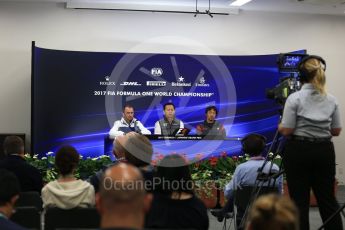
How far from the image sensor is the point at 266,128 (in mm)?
9539

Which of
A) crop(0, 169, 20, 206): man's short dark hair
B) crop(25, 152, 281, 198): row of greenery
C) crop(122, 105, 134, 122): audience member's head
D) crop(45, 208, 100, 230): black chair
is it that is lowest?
crop(25, 152, 281, 198): row of greenery

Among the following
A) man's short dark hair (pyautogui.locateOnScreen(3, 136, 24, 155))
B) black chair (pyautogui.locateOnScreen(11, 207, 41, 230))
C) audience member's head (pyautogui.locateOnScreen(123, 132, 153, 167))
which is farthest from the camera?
man's short dark hair (pyautogui.locateOnScreen(3, 136, 24, 155))

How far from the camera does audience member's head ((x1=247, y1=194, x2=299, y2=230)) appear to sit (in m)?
1.54

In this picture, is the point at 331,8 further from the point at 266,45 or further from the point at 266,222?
the point at 266,222

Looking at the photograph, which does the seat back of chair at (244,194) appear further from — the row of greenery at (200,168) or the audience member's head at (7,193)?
the row of greenery at (200,168)

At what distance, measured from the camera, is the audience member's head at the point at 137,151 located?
→ 3.82 metres

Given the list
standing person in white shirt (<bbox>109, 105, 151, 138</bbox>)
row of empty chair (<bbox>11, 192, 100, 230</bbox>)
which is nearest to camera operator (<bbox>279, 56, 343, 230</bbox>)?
row of empty chair (<bbox>11, 192, 100, 230</bbox>)

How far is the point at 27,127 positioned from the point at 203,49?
11.8 ft

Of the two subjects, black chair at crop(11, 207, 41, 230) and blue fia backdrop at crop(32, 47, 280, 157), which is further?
blue fia backdrop at crop(32, 47, 280, 157)

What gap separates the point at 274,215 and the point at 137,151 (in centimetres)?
234

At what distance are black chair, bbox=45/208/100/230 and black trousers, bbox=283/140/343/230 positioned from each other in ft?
4.44

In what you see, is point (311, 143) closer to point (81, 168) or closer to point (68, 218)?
point (68, 218)

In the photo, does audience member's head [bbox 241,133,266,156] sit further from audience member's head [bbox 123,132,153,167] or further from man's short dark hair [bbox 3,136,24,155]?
man's short dark hair [bbox 3,136,24,155]

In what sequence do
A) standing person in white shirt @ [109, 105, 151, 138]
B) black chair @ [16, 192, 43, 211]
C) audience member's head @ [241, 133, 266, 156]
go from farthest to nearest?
standing person in white shirt @ [109, 105, 151, 138]
audience member's head @ [241, 133, 266, 156]
black chair @ [16, 192, 43, 211]
